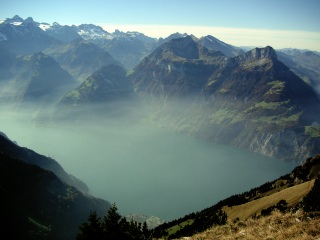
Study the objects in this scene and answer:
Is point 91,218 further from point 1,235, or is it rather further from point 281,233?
point 1,235

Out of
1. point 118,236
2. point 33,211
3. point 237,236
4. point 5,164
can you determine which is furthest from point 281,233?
point 5,164

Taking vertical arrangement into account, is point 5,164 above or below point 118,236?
below

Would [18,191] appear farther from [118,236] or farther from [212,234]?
[212,234]

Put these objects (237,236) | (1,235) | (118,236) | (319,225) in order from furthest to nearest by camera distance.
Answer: (1,235)
(118,236)
(237,236)
(319,225)

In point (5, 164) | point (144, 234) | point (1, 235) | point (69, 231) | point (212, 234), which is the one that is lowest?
point (69, 231)

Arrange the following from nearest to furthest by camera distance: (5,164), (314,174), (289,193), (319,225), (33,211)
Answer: (319,225) → (289,193) → (314,174) → (33,211) → (5,164)

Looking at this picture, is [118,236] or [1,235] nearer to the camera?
[118,236]

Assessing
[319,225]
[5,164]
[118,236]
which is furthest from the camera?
[5,164]

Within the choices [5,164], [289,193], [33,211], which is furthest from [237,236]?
[5,164]

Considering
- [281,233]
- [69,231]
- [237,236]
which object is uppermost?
[281,233]
